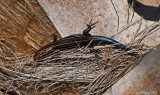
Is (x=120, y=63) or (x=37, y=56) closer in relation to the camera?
(x=120, y=63)

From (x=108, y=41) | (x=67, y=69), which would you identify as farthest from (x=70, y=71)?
(x=108, y=41)

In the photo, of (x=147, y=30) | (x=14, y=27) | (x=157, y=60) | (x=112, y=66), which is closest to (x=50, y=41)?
(x=14, y=27)

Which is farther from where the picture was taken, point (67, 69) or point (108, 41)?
point (67, 69)

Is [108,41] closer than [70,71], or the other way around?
[108,41]

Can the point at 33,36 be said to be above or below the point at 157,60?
above

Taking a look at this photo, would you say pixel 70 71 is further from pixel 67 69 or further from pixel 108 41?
pixel 108 41

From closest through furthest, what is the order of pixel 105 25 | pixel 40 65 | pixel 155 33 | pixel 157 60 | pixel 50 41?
pixel 157 60 → pixel 155 33 → pixel 105 25 → pixel 40 65 → pixel 50 41

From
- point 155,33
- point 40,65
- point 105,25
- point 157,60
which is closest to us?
point 157,60

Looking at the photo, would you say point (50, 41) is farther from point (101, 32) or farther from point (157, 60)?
point (157, 60)
